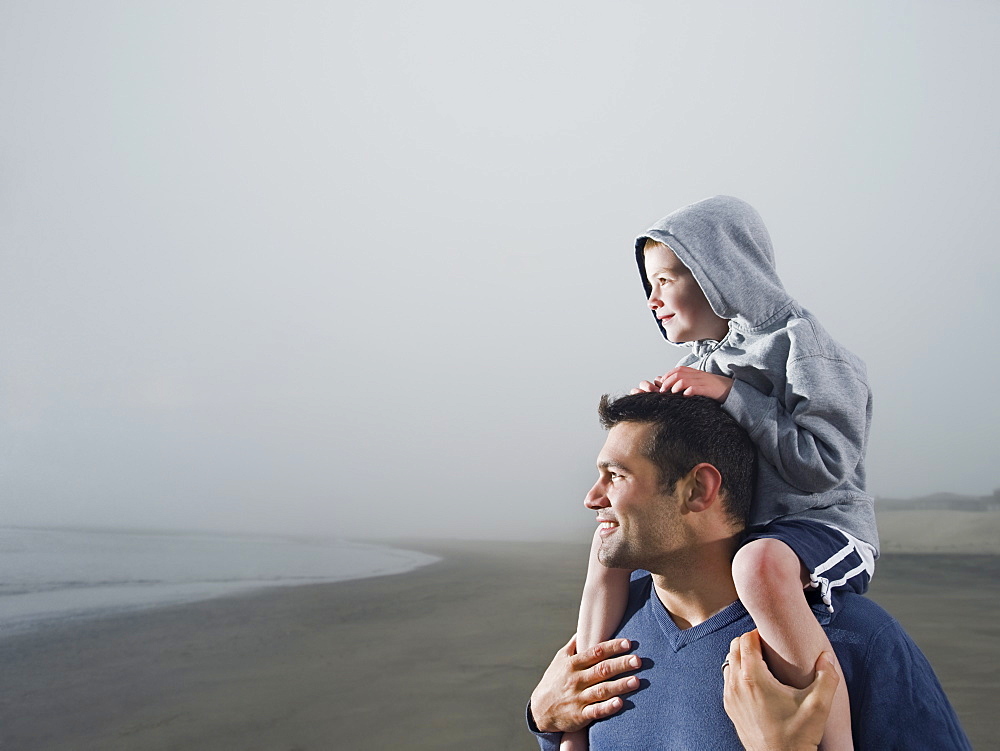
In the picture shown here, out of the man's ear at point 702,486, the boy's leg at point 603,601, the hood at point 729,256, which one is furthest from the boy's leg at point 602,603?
the hood at point 729,256

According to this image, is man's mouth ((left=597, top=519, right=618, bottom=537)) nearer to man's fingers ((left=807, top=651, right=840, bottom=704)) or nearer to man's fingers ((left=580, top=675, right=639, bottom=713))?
man's fingers ((left=580, top=675, right=639, bottom=713))

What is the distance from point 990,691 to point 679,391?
456cm

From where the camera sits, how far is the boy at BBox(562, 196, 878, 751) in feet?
4.15

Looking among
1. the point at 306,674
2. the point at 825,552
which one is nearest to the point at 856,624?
the point at 825,552

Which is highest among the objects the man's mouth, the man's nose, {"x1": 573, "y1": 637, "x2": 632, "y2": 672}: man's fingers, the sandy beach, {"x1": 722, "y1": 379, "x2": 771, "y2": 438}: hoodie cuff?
{"x1": 722, "y1": 379, "x2": 771, "y2": 438}: hoodie cuff

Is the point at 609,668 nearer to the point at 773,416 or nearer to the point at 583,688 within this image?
the point at 583,688

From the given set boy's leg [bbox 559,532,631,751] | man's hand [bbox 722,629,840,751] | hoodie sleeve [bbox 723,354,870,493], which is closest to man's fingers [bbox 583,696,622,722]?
boy's leg [bbox 559,532,631,751]

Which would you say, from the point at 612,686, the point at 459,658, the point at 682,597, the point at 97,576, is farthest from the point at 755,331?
the point at 97,576

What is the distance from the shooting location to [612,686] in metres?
1.48

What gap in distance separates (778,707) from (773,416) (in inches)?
17.8

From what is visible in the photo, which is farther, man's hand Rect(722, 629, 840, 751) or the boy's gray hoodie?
the boy's gray hoodie

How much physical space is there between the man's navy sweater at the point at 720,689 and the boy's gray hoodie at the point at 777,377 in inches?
6.4

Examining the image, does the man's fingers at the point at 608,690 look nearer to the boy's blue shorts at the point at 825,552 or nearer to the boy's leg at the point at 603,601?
the boy's leg at the point at 603,601

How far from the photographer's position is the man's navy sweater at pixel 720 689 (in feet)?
4.25
